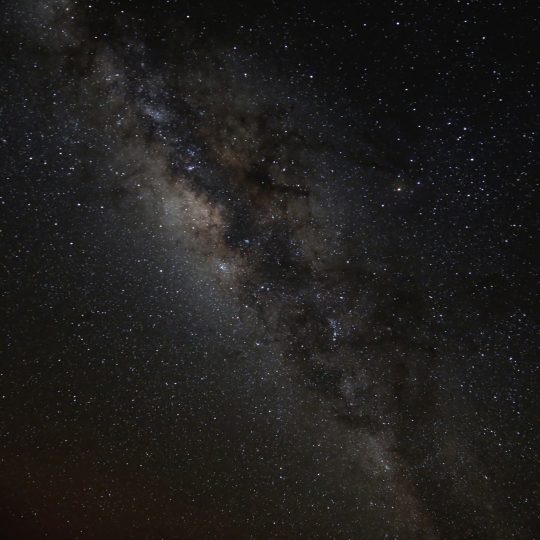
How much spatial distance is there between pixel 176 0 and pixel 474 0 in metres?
2.68

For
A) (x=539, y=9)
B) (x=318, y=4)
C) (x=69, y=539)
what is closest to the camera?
(x=539, y=9)

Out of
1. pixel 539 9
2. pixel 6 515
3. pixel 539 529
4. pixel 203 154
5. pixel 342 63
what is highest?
pixel 539 9

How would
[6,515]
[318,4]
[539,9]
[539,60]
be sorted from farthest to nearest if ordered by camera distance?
[6,515] < [318,4] < [539,60] < [539,9]

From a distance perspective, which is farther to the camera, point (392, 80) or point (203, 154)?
point (203, 154)

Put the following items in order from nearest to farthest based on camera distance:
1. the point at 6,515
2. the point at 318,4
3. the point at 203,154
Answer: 1. the point at 318,4
2. the point at 203,154
3. the point at 6,515

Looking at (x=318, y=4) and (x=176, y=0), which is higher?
(x=318, y=4)

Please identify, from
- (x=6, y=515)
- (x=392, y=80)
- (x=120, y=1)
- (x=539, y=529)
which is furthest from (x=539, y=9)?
(x=6, y=515)

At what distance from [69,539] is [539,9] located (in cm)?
988

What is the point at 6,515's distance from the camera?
7.75 meters

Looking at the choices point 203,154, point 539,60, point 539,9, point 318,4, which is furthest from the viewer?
point 203,154

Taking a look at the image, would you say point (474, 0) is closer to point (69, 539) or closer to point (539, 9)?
point (539, 9)

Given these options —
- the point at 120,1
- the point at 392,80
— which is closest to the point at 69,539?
the point at 120,1

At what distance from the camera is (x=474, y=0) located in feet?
10.6

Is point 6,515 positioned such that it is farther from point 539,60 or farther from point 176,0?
point 539,60
